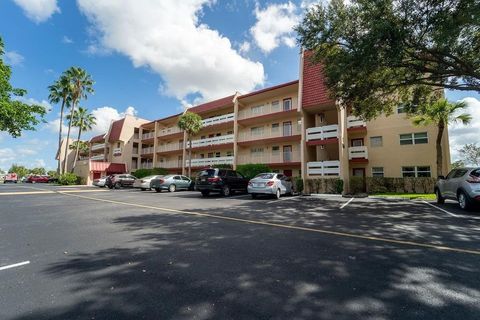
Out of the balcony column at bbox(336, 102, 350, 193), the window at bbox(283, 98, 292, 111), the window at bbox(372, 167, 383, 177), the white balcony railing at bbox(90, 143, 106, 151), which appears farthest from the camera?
the white balcony railing at bbox(90, 143, 106, 151)

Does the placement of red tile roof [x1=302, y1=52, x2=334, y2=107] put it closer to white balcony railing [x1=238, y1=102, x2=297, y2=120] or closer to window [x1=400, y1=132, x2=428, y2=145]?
white balcony railing [x1=238, y1=102, x2=297, y2=120]

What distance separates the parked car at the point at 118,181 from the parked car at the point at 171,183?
894cm

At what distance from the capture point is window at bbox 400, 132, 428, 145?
792 inches

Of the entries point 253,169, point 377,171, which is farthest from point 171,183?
point 377,171

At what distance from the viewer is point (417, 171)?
65.9 ft

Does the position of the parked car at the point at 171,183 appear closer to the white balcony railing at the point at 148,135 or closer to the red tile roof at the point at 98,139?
the white balcony railing at the point at 148,135

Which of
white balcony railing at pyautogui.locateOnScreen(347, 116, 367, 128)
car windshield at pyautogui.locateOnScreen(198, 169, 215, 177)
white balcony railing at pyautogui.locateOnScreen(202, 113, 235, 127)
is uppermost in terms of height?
white balcony railing at pyautogui.locateOnScreen(202, 113, 235, 127)

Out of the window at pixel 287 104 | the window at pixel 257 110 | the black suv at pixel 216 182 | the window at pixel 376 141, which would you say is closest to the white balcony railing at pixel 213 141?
the window at pixel 257 110

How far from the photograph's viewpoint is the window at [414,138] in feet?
66.0

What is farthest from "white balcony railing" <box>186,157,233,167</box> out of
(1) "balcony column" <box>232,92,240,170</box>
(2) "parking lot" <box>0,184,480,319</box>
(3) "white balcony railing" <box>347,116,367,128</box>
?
(2) "parking lot" <box>0,184,480,319</box>

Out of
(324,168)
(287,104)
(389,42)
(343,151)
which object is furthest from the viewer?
(287,104)

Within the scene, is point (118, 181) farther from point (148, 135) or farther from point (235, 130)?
point (235, 130)

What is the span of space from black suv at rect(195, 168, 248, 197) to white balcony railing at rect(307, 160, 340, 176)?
23.1ft

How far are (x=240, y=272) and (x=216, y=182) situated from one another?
1261 centimetres
